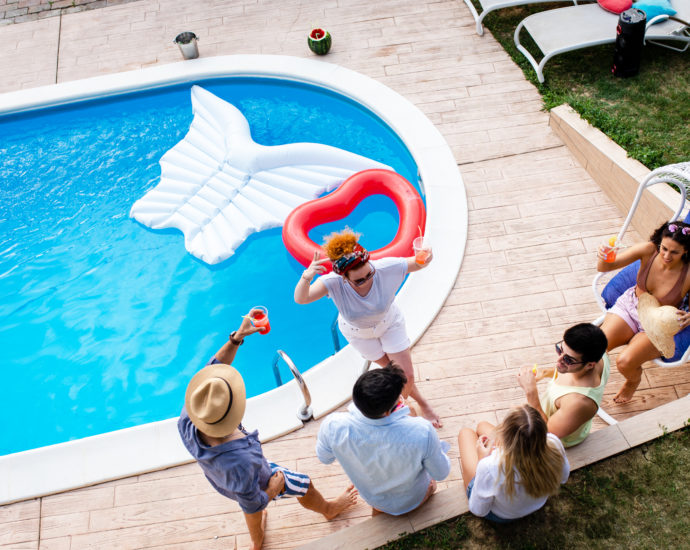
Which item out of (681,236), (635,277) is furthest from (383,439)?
(635,277)

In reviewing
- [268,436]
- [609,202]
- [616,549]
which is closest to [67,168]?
[268,436]

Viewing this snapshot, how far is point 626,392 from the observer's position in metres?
3.96

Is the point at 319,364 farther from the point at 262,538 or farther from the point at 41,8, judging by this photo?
the point at 41,8

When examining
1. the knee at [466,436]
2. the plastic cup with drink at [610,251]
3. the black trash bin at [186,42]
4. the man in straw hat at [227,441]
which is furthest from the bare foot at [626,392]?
the black trash bin at [186,42]

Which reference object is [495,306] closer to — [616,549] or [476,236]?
[476,236]

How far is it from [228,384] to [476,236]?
3.09 m

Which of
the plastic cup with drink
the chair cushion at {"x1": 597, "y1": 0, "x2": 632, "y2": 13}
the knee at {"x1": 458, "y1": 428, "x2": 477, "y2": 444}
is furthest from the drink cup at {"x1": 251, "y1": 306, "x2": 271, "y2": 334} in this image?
the chair cushion at {"x1": 597, "y1": 0, "x2": 632, "y2": 13}

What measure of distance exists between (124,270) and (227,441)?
13.1 ft

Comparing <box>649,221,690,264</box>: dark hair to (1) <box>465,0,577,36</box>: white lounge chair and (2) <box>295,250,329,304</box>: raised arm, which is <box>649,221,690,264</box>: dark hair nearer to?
(2) <box>295,250,329,304</box>: raised arm

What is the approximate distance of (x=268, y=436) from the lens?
13.7ft

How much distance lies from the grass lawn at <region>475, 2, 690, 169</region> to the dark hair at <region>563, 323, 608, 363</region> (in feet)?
9.28

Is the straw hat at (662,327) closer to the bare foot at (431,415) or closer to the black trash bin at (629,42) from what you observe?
the bare foot at (431,415)

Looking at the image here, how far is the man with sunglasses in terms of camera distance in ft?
9.82

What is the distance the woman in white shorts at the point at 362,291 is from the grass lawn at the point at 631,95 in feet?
9.77
